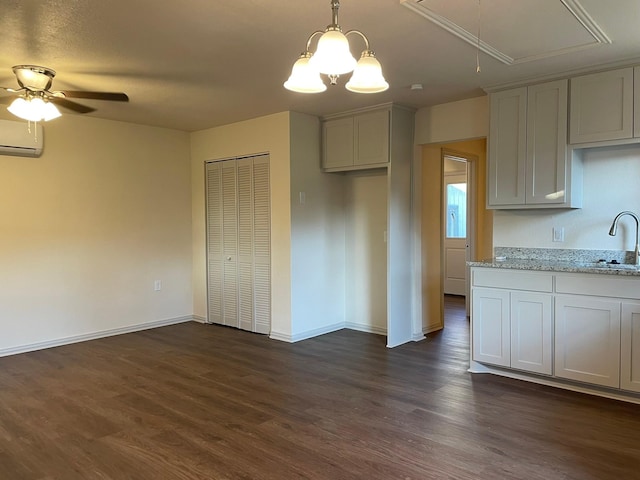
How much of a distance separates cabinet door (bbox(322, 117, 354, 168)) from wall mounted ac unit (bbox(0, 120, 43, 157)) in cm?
284

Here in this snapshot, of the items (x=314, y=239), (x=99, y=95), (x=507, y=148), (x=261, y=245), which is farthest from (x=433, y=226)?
(x=99, y=95)

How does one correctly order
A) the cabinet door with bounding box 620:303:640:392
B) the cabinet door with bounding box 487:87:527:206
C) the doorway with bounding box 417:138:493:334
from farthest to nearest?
the doorway with bounding box 417:138:493:334, the cabinet door with bounding box 487:87:527:206, the cabinet door with bounding box 620:303:640:392

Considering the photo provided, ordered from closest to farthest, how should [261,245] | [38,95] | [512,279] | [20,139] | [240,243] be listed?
1. [38,95]
2. [512,279]
3. [20,139]
4. [261,245]
5. [240,243]

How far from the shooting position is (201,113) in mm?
4965

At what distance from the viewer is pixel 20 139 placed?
4.51m

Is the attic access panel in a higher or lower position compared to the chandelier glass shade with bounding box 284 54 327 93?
higher

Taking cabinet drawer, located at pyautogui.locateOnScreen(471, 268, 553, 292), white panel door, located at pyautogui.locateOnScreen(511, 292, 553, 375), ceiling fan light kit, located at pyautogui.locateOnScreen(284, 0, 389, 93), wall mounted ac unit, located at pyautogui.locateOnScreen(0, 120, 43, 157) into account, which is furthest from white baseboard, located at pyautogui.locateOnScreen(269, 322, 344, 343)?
ceiling fan light kit, located at pyautogui.locateOnScreen(284, 0, 389, 93)

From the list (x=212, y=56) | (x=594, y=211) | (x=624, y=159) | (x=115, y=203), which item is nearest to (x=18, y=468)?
(x=212, y=56)

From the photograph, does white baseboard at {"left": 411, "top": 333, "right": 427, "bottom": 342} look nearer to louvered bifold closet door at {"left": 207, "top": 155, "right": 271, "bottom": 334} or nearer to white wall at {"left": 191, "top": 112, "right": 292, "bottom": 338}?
white wall at {"left": 191, "top": 112, "right": 292, "bottom": 338}

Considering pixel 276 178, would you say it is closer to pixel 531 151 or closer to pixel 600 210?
pixel 531 151

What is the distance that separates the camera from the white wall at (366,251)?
531 centimetres

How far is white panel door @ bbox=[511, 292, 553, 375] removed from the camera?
3.47 metres

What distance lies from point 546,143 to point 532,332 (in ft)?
4.76

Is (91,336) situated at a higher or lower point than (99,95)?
lower
